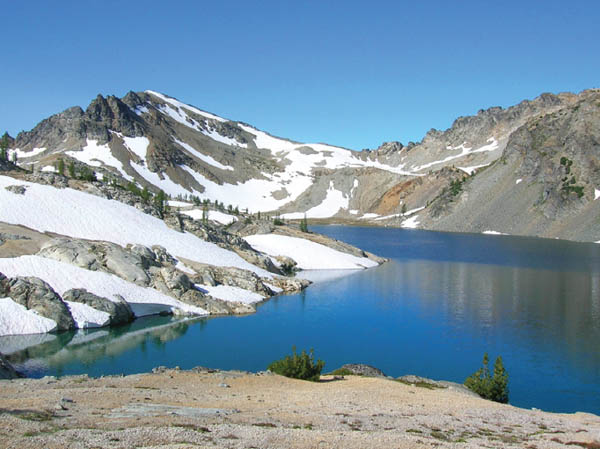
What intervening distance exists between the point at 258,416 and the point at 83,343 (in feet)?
69.9

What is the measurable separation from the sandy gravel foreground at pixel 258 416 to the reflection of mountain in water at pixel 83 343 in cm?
797

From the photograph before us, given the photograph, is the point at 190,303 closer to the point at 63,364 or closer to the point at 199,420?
the point at 63,364

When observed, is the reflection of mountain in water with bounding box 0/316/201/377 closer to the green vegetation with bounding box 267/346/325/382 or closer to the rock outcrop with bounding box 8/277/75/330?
the rock outcrop with bounding box 8/277/75/330

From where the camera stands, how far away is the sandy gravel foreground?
39.9 feet

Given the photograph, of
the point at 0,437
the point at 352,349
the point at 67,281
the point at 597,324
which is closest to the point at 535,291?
the point at 597,324

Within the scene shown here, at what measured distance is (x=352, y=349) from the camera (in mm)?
33781

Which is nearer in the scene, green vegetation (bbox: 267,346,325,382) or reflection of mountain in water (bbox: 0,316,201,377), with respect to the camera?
green vegetation (bbox: 267,346,325,382)

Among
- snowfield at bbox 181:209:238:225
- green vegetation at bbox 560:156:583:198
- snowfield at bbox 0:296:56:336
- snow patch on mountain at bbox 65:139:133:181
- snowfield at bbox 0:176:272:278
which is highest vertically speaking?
snow patch on mountain at bbox 65:139:133:181

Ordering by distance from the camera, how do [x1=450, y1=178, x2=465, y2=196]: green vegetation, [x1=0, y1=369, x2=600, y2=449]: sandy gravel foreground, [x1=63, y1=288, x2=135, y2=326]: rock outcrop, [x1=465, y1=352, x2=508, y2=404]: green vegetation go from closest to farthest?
[x1=0, y1=369, x2=600, y2=449]: sandy gravel foreground
[x1=465, y1=352, x2=508, y2=404]: green vegetation
[x1=63, y1=288, x2=135, y2=326]: rock outcrop
[x1=450, y1=178, x2=465, y2=196]: green vegetation

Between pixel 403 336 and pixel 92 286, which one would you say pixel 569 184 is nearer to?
pixel 403 336

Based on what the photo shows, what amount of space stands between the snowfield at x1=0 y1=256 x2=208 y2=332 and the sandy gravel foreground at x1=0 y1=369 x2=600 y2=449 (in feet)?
57.7

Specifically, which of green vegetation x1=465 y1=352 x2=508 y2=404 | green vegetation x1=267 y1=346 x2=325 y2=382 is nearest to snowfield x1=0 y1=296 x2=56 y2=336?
green vegetation x1=267 y1=346 x2=325 y2=382

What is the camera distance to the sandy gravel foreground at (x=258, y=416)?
12.1 meters

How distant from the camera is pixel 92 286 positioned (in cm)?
3962
